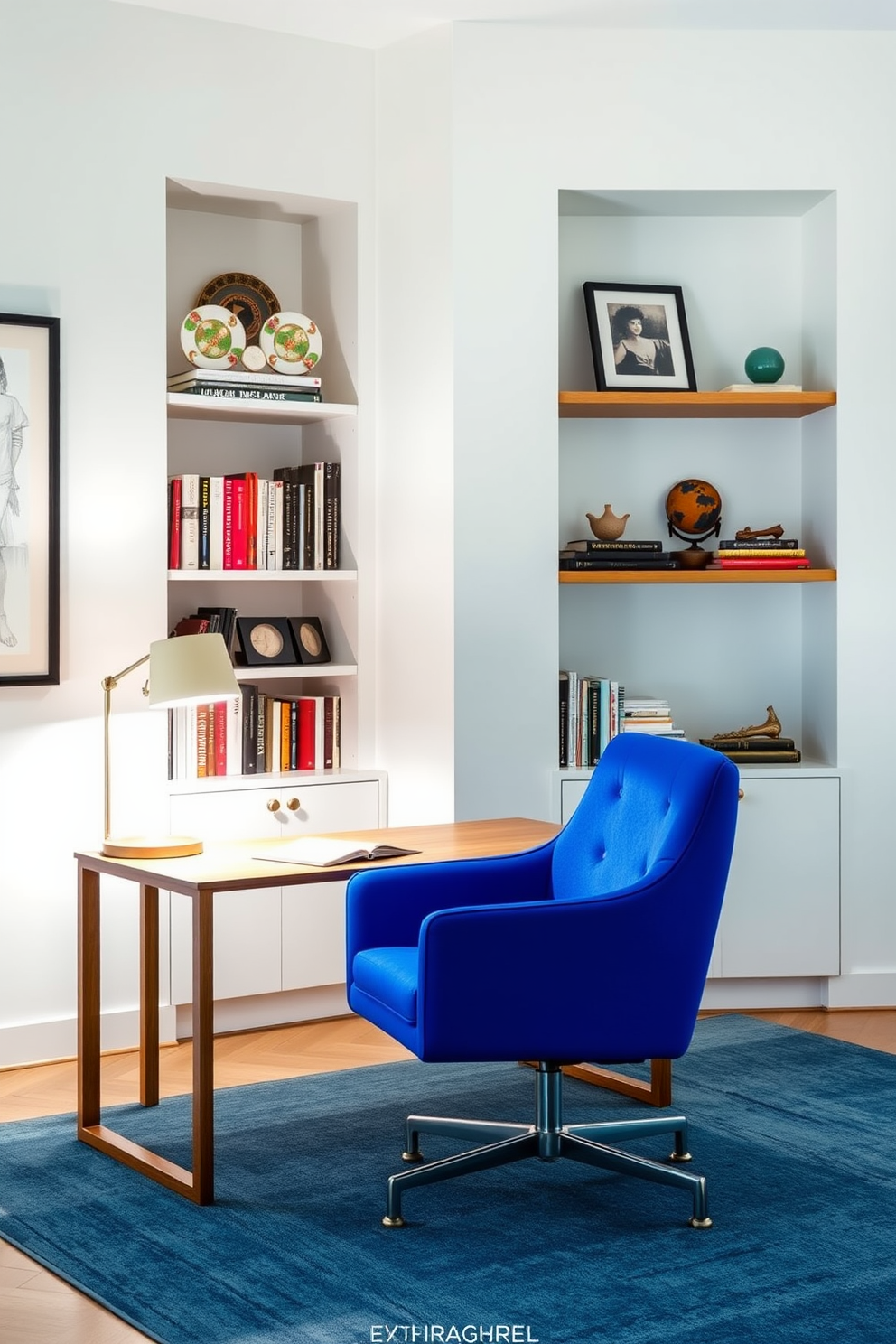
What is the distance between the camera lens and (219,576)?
428cm

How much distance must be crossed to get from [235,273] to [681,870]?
2.61 m

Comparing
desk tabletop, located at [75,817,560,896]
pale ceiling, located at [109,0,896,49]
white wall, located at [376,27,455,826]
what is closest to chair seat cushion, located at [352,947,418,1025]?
desk tabletop, located at [75,817,560,896]

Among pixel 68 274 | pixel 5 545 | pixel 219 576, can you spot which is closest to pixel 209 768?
pixel 219 576

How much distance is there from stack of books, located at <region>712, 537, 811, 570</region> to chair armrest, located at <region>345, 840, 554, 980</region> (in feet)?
5.04

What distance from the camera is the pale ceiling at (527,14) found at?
13.6 ft

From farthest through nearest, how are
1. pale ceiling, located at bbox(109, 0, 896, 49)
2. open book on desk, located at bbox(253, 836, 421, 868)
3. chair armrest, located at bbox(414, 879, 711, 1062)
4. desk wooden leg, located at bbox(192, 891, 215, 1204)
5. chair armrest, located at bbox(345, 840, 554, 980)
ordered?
pale ceiling, located at bbox(109, 0, 896, 49)
chair armrest, located at bbox(345, 840, 554, 980)
open book on desk, located at bbox(253, 836, 421, 868)
desk wooden leg, located at bbox(192, 891, 215, 1204)
chair armrest, located at bbox(414, 879, 711, 1062)

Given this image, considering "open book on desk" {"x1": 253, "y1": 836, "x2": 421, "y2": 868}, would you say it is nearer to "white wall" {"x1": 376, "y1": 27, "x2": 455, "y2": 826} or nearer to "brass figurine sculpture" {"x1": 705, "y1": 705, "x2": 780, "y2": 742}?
"white wall" {"x1": 376, "y1": 27, "x2": 455, "y2": 826}

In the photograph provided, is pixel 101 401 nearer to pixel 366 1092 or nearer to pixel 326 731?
pixel 326 731

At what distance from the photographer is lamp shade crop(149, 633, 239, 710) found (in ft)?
10.6

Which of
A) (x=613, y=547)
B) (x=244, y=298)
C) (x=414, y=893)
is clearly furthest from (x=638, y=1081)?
(x=244, y=298)

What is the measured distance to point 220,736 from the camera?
4.35 meters

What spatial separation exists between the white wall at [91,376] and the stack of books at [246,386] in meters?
0.14

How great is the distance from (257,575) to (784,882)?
1.79 meters

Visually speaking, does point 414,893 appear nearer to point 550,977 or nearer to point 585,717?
point 550,977
